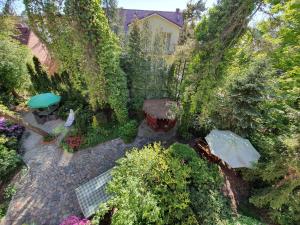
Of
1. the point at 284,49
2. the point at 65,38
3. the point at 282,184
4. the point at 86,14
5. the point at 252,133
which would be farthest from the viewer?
the point at 65,38

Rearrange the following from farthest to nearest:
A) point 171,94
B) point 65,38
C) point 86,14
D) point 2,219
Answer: point 171,94 < point 65,38 < point 86,14 < point 2,219

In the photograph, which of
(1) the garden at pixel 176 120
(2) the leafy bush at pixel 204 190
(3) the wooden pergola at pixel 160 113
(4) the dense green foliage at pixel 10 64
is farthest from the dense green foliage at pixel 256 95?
(4) the dense green foliage at pixel 10 64

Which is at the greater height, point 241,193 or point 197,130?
point 197,130


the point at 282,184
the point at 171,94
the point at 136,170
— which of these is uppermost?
the point at 171,94

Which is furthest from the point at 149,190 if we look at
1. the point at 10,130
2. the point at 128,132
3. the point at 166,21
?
the point at 166,21

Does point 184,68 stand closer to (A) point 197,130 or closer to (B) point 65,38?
(A) point 197,130

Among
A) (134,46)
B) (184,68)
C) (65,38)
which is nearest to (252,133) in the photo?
(184,68)

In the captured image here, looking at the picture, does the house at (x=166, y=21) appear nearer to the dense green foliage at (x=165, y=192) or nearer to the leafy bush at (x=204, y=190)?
the leafy bush at (x=204, y=190)

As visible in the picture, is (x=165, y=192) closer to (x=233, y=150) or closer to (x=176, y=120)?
(x=233, y=150)
